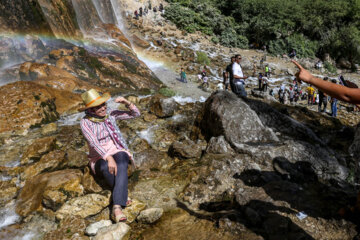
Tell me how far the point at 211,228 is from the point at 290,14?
1470 inches

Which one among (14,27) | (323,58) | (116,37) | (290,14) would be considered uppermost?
(14,27)

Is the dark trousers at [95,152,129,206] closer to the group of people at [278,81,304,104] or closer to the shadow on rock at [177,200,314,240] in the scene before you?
the shadow on rock at [177,200,314,240]

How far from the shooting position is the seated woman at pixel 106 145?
346cm

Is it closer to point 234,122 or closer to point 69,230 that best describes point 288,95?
point 234,122

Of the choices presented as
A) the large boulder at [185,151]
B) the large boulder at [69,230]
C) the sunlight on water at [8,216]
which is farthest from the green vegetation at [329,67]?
the sunlight on water at [8,216]

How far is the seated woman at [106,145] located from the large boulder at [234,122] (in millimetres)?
2854

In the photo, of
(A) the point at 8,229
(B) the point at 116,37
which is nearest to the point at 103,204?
(A) the point at 8,229

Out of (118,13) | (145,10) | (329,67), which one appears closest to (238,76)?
(118,13)

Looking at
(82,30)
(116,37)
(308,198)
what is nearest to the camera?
(308,198)

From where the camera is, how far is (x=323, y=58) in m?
31.4

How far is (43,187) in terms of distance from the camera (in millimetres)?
3912

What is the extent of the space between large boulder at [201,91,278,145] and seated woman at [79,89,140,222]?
285 cm

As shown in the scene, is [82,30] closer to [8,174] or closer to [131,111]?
[8,174]

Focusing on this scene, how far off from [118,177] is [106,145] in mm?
591
